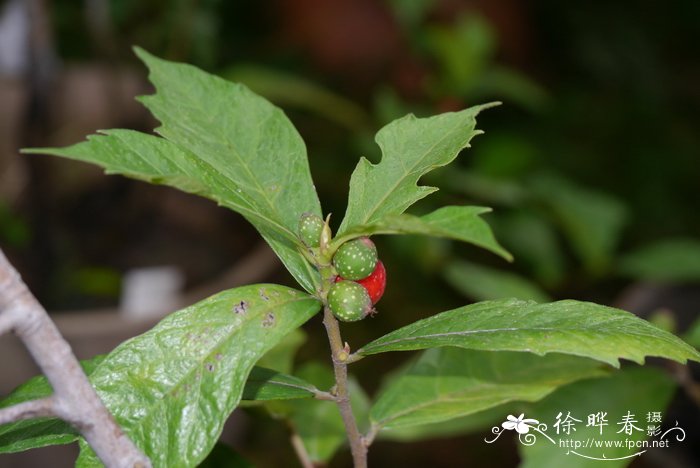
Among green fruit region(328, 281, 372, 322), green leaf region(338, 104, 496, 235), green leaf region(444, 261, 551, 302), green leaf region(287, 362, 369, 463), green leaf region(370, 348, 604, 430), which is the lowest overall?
green leaf region(444, 261, 551, 302)

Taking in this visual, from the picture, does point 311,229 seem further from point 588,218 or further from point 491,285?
point 588,218

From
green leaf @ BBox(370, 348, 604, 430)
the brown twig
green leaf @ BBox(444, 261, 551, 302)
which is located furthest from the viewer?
green leaf @ BBox(444, 261, 551, 302)

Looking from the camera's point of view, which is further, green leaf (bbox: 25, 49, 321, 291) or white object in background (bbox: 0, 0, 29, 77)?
white object in background (bbox: 0, 0, 29, 77)

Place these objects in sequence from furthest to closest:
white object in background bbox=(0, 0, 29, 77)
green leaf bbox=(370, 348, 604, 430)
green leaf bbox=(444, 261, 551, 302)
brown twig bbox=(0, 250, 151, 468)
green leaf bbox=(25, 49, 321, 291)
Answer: white object in background bbox=(0, 0, 29, 77) < green leaf bbox=(444, 261, 551, 302) < green leaf bbox=(370, 348, 604, 430) < green leaf bbox=(25, 49, 321, 291) < brown twig bbox=(0, 250, 151, 468)

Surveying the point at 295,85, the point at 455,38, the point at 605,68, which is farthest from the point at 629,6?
the point at 295,85

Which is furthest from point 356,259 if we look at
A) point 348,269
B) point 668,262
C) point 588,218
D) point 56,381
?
point 588,218

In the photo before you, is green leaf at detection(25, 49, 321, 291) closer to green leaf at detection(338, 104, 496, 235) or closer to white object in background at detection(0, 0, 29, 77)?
green leaf at detection(338, 104, 496, 235)

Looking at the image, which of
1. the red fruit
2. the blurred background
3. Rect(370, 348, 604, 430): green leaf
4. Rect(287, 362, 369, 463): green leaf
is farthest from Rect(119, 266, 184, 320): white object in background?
the red fruit

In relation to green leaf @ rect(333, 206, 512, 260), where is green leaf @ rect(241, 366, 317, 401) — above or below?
below

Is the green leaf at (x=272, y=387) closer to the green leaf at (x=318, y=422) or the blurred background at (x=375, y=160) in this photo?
the green leaf at (x=318, y=422)
